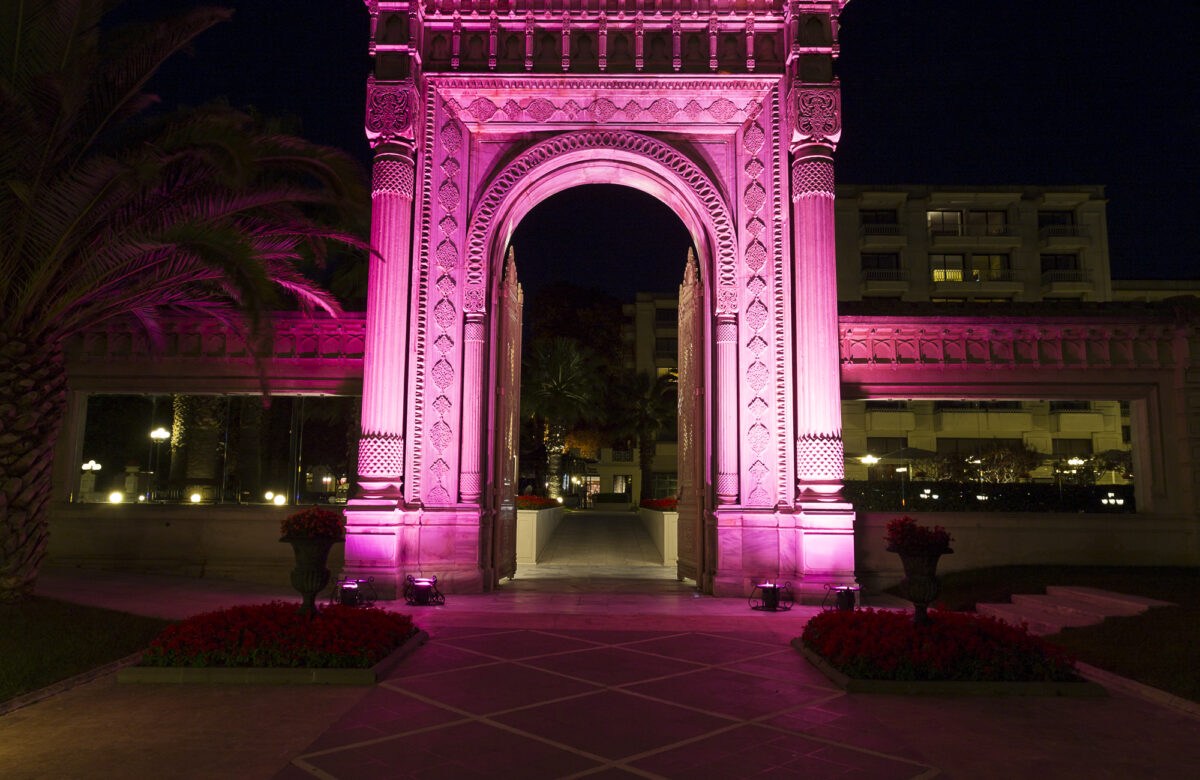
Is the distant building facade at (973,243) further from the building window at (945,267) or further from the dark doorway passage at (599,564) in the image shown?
the dark doorway passage at (599,564)

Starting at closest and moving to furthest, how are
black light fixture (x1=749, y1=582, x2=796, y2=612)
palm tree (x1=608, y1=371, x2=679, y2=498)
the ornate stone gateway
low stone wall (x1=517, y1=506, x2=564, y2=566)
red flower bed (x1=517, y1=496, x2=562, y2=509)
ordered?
black light fixture (x1=749, y1=582, x2=796, y2=612) → the ornate stone gateway → low stone wall (x1=517, y1=506, x2=564, y2=566) → red flower bed (x1=517, y1=496, x2=562, y2=509) → palm tree (x1=608, y1=371, x2=679, y2=498)

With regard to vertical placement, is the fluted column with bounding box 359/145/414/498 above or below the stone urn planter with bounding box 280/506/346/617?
above

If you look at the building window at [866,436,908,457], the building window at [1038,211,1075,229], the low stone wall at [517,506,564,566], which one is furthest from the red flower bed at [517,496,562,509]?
the building window at [1038,211,1075,229]

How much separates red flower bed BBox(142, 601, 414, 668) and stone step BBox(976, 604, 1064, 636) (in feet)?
26.0

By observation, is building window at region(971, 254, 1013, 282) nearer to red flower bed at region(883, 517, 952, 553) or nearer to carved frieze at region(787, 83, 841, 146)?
carved frieze at region(787, 83, 841, 146)

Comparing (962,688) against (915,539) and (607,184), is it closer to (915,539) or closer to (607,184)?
(915,539)

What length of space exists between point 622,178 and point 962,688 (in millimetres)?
10617

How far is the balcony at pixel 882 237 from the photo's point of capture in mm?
43906

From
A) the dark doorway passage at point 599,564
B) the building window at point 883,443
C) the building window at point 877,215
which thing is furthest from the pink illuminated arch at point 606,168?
the building window at point 877,215

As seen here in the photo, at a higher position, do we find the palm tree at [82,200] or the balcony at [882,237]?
the balcony at [882,237]

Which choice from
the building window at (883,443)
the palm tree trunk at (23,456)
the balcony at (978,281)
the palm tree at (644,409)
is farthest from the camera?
the balcony at (978,281)

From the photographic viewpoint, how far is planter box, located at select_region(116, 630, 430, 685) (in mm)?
7000

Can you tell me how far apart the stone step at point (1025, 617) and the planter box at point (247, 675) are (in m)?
8.07

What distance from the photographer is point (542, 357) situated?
30250mm
